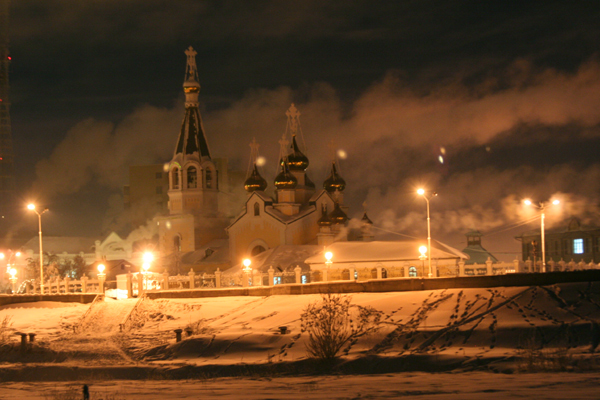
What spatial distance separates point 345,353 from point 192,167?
4056cm

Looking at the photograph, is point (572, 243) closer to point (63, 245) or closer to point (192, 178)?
point (192, 178)

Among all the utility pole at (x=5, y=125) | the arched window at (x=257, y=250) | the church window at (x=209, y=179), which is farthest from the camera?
the utility pole at (x=5, y=125)

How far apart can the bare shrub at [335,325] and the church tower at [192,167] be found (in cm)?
3370

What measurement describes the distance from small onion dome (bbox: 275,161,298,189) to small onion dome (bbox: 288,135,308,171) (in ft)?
5.11

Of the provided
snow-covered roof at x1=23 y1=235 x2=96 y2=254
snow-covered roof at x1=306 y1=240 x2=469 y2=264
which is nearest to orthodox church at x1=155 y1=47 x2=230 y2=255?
snow-covered roof at x1=306 y1=240 x2=469 y2=264

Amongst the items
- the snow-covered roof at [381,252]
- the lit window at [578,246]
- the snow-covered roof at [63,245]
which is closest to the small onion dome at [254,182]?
the snow-covered roof at [381,252]

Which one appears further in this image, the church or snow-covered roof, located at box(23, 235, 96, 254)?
snow-covered roof, located at box(23, 235, 96, 254)

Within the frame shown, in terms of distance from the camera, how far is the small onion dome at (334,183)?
192 ft

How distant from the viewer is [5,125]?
78.9 meters

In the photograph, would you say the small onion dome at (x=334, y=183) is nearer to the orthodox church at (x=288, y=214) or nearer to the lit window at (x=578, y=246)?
the orthodox church at (x=288, y=214)

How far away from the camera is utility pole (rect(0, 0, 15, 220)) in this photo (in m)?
75.1

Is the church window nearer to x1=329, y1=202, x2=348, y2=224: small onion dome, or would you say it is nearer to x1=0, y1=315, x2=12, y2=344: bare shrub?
x1=329, y1=202, x2=348, y2=224: small onion dome

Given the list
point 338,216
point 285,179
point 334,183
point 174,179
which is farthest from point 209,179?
point 338,216

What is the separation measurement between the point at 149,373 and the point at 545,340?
10.3 m
